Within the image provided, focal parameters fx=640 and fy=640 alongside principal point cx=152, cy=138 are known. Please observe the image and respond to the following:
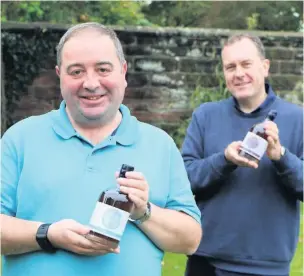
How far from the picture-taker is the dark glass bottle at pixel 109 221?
6.98 feet

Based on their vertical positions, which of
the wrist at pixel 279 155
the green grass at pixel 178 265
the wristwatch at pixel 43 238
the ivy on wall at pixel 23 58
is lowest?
the green grass at pixel 178 265

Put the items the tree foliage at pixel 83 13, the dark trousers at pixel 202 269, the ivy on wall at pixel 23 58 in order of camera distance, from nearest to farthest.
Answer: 1. the dark trousers at pixel 202 269
2. the ivy on wall at pixel 23 58
3. the tree foliage at pixel 83 13

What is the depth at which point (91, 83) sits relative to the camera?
2.30 metres

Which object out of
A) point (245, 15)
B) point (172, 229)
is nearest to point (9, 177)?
point (172, 229)

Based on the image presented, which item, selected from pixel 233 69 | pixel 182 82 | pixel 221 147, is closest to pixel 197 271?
pixel 221 147

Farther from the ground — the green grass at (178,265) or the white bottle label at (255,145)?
the white bottle label at (255,145)

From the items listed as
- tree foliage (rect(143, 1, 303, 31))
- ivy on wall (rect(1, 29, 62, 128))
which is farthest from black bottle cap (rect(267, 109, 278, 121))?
tree foliage (rect(143, 1, 303, 31))

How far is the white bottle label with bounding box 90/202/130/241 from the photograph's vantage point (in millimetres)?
2127

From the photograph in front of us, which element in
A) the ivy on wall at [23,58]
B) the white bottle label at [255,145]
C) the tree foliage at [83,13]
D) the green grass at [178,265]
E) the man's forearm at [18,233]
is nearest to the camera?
the man's forearm at [18,233]

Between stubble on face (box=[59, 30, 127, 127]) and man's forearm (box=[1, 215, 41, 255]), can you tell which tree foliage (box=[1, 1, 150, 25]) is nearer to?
stubble on face (box=[59, 30, 127, 127])

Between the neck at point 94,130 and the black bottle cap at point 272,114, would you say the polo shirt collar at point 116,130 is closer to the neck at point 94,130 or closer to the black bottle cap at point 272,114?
the neck at point 94,130

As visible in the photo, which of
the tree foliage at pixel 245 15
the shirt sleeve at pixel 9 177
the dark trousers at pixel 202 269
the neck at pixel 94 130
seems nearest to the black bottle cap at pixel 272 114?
the dark trousers at pixel 202 269

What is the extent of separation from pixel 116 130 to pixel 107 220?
17.8 inches

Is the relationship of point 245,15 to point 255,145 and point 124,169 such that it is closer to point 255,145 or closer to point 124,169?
point 255,145
